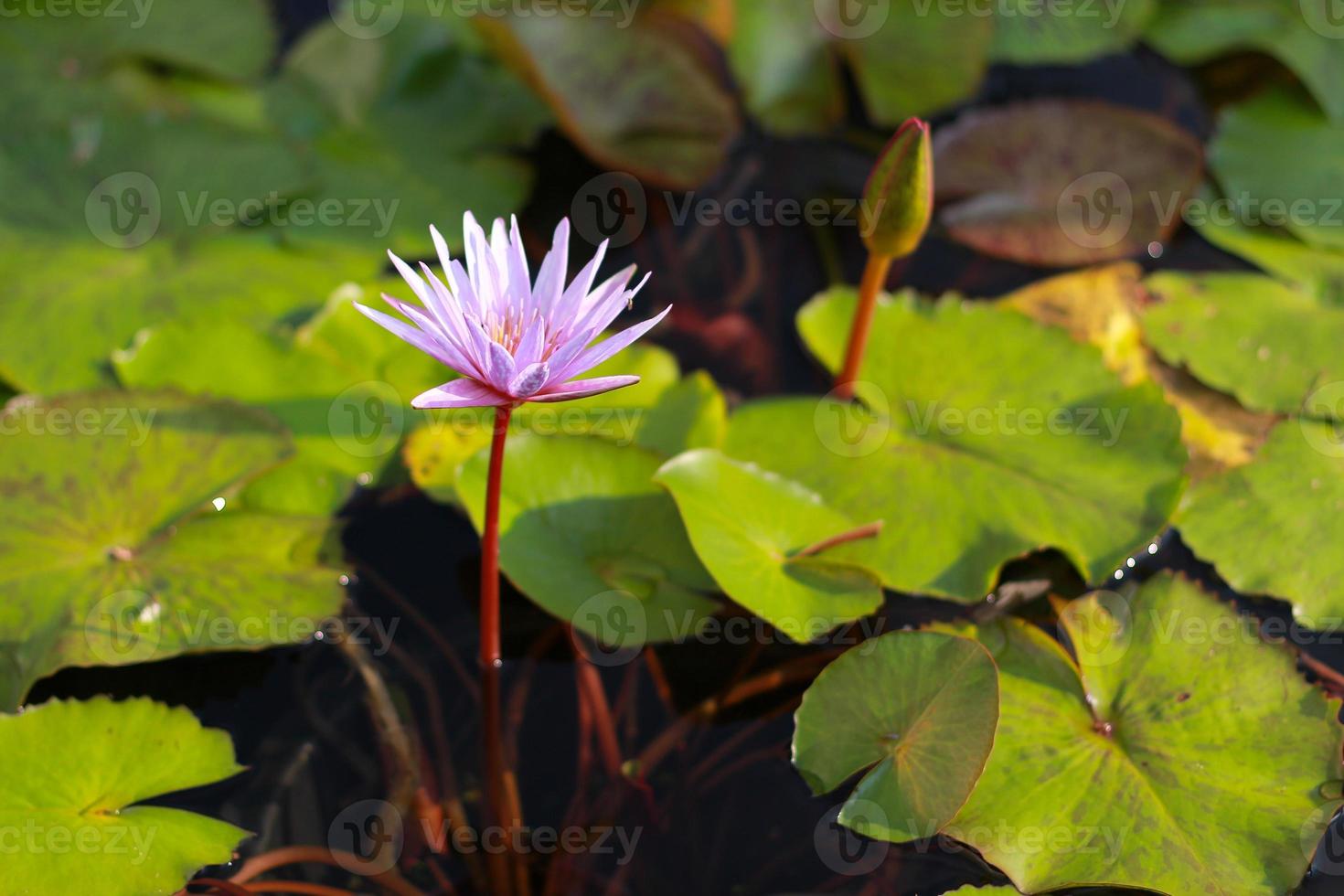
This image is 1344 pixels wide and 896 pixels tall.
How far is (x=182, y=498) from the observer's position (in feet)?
7.22

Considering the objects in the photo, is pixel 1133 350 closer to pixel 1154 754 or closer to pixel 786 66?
pixel 1154 754

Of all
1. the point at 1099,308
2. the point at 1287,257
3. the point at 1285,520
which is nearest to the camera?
the point at 1285,520

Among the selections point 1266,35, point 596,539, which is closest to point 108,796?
point 596,539

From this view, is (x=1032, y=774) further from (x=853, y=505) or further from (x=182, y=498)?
(x=182, y=498)

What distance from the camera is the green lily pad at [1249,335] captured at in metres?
2.57

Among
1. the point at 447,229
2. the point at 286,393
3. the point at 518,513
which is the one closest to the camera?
the point at 518,513

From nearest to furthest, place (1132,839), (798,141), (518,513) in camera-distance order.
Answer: (1132,839) < (518,513) < (798,141)

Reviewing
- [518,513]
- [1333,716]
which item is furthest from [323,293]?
[1333,716]

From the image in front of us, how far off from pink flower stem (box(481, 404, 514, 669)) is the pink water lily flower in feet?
0.27

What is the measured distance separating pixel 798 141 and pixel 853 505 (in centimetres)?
160

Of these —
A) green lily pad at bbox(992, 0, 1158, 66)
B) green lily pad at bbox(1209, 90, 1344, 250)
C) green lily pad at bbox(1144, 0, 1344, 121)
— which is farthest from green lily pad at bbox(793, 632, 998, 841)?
green lily pad at bbox(1144, 0, 1344, 121)

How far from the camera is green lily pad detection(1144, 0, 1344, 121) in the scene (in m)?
3.30

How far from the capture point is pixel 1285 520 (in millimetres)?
2316

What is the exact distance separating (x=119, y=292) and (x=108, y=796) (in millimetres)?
1388
